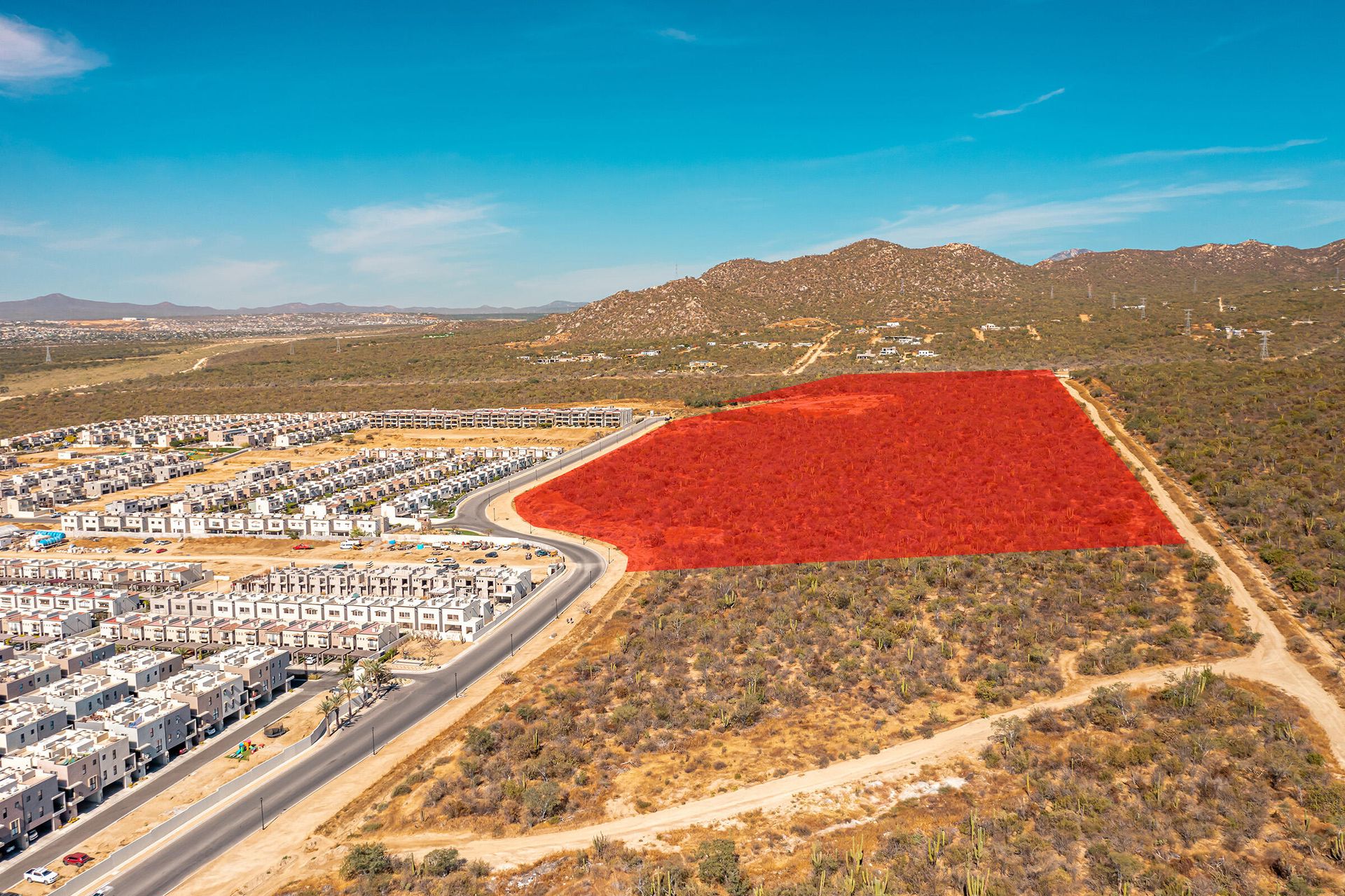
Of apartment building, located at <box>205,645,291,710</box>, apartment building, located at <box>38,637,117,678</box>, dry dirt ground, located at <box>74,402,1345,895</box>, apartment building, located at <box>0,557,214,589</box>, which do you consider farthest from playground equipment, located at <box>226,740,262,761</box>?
apartment building, located at <box>0,557,214,589</box>

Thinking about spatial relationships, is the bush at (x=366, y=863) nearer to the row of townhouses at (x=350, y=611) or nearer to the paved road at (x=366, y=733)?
the paved road at (x=366, y=733)

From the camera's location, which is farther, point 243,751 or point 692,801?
point 243,751

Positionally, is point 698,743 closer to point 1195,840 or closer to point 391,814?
point 391,814

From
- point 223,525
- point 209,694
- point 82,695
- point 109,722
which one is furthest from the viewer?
point 223,525

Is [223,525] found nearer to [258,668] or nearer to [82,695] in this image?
[82,695]

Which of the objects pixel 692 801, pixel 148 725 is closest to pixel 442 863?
pixel 692 801

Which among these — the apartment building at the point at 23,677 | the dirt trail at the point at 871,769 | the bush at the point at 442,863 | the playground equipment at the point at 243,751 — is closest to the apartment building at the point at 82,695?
the apartment building at the point at 23,677
